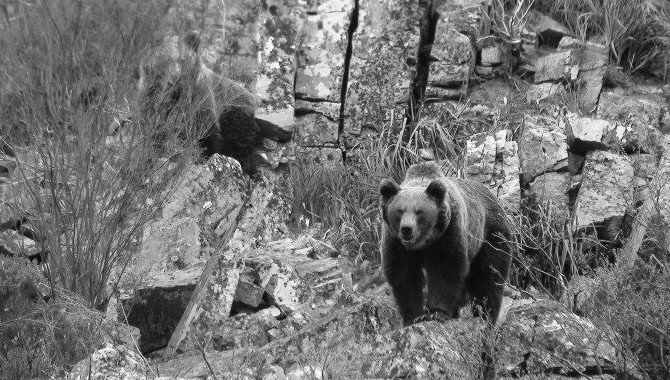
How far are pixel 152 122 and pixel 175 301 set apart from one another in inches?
73.9

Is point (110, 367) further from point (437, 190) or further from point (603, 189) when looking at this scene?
point (603, 189)

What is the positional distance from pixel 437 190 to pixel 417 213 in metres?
0.24

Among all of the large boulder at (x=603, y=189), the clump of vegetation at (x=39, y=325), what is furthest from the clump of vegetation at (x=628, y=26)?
the clump of vegetation at (x=39, y=325)

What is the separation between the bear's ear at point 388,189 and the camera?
7.43 m

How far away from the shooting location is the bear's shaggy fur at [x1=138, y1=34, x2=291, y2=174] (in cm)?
1095

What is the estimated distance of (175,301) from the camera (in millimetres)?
9891

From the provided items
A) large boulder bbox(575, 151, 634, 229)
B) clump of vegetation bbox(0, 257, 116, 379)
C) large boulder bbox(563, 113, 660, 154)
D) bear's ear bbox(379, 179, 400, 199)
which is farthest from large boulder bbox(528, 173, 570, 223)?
clump of vegetation bbox(0, 257, 116, 379)

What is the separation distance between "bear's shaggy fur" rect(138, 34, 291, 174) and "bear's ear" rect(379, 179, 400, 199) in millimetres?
3714

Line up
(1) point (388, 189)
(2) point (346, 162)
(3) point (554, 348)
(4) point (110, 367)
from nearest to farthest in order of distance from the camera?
(4) point (110, 367), (3) point (554, 348), (1) point (388, 189), (2) point (346, 162)

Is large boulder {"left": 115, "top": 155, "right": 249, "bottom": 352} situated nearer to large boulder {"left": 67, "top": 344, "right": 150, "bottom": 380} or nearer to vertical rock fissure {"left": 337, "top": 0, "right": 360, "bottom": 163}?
vertical rock fissure {"left": 337, "top": 0, "right": 360, "bottom": 163}

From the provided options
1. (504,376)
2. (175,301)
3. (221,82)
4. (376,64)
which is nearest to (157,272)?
(175,301)

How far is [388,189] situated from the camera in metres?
7.47

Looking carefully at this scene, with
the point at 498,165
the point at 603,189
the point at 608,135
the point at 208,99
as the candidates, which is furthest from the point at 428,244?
the point at 208,99

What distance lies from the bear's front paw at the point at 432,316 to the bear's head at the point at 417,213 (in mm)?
480
